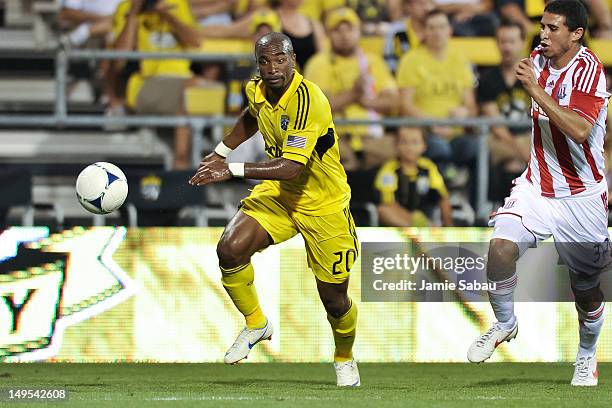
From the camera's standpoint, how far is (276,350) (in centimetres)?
999

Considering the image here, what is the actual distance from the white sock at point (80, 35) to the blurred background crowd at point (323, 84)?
0.02m

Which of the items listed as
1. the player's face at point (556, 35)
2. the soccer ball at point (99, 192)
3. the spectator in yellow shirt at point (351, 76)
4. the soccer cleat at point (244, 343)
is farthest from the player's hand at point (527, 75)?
the spectator in yellow shirt at point (351, 76)

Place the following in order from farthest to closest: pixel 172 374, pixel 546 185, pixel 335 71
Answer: pixel 335 71 → pixel 172 374 → pixel 546 185

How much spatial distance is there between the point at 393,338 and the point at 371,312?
283mm

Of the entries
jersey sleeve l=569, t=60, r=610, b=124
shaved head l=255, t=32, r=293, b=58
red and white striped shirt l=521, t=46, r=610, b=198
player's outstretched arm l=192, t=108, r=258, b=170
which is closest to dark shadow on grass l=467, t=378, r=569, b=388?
red and white striped shirt l=521, t=46, r=610, b=198

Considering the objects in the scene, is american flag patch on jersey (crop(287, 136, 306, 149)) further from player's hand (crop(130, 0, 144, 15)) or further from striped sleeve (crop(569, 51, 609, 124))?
player's hand (crop(130, 0, 144, 15))

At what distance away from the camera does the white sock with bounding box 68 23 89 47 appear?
14086 mm

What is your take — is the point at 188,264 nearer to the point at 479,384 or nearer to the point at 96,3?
the point at 479,384

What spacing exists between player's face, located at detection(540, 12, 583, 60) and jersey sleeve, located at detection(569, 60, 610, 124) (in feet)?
0.54

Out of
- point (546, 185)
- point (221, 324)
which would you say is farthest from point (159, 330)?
point (546, 185)

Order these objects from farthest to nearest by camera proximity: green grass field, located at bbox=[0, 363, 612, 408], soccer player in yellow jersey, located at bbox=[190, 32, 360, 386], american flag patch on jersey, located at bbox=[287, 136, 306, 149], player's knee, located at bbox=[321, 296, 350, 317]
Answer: player's knee, located at bbox=[321, 296, 350, 317] → soccer player in yellow jersey, located at bbox=[190, 32, 360, 386] → american flag patch on jersey, located at bbox=[287, 136, 306, 149] → green grass field, located at bbox=[0, 363, 612, 408]

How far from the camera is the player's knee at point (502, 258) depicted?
780cm

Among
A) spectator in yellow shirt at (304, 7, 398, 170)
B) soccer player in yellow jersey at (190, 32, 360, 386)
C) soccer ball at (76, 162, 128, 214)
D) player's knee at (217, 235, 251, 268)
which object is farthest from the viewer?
spectator in yellow shirt at (304, 7, 398, 170)

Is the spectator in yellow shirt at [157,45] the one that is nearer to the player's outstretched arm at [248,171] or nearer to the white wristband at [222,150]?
the white wristband at [222,150]
